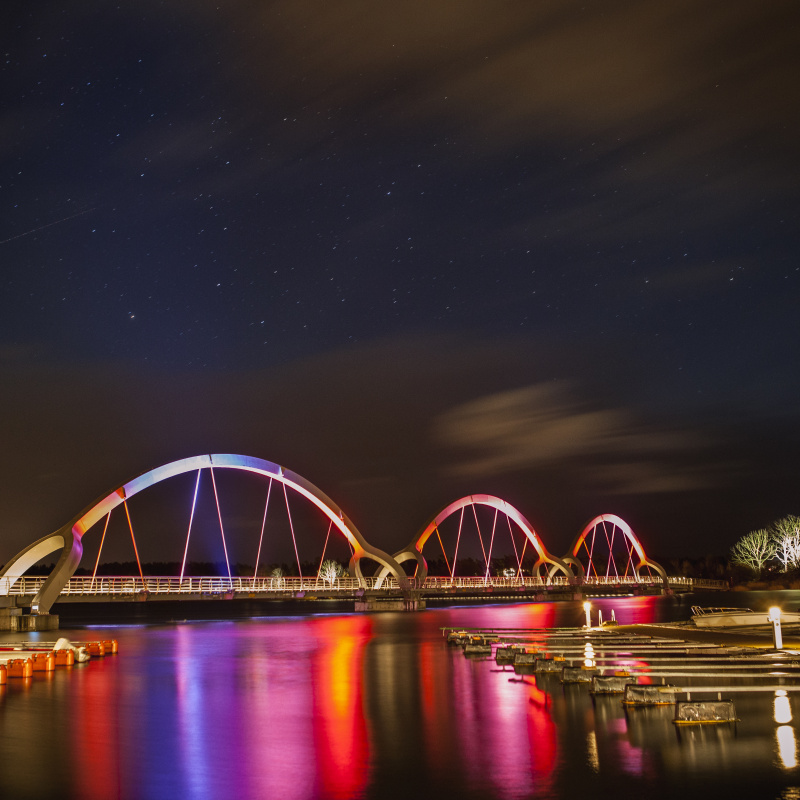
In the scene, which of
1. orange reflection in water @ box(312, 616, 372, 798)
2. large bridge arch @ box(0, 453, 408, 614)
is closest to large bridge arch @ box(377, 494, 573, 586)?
large bridge arch @ box(0, 453, 408, 614)

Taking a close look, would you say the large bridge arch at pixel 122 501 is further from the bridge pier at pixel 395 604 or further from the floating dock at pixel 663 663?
the floating dock at pixel 663 663

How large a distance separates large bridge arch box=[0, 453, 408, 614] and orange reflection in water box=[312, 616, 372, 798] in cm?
3029

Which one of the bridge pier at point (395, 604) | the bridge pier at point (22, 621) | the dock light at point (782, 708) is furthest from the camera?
the bridge pier at point (395, 604)

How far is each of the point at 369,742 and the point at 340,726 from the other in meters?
1.86

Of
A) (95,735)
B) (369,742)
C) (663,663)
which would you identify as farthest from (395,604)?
(369,742)

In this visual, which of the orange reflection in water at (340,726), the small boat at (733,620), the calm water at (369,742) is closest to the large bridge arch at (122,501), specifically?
the orange reflection in water at (340,726)

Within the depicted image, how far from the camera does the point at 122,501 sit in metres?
65.0

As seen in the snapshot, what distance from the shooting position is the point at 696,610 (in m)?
45.0

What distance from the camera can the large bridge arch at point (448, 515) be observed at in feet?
309

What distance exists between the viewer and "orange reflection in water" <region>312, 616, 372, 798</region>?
37.0ft

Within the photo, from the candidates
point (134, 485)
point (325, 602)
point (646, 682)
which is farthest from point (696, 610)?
point (325, 602)

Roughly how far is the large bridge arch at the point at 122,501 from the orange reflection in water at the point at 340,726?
1192 inches

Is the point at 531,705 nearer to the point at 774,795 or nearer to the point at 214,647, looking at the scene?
the point at 774,795

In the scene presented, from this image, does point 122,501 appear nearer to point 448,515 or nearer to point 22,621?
point 22,621
